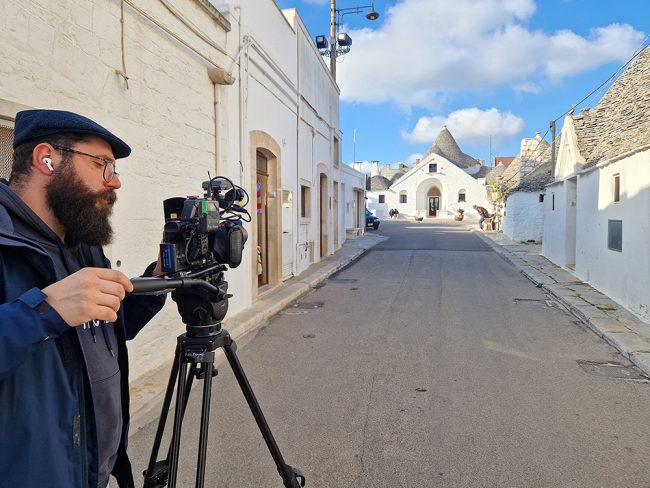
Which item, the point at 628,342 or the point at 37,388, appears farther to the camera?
the point at 628,342

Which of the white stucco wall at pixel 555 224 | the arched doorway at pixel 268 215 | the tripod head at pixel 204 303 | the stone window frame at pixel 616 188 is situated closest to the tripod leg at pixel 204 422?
the tripod head at pixel 204 303

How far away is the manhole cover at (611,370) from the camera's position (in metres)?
4.64

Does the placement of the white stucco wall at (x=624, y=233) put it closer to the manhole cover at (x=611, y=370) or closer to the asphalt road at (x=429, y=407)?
the asphalt road at (x=429, y=407)

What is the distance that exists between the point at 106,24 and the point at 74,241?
3.55m

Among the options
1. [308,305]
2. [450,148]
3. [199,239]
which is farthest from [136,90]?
[450,148]

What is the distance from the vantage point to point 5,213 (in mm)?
1202

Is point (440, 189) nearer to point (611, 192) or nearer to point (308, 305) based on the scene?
point (611, 192)

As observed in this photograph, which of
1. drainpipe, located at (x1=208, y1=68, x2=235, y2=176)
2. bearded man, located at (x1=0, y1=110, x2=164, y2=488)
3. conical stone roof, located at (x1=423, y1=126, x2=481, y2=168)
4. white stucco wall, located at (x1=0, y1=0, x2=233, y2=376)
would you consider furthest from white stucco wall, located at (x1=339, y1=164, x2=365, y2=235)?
conical stone roof, located at (x1=423, y1=126, x2=481, y2=168)

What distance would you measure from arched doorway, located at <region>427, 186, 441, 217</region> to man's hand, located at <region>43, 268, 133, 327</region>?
2054 inches

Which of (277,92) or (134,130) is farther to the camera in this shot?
(277,92)

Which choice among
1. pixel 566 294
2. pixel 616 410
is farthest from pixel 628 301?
pixel 616 410

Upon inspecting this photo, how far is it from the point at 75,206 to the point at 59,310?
44cm

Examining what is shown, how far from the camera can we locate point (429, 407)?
12.7ft

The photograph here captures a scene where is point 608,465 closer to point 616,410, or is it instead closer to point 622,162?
point 616,410
